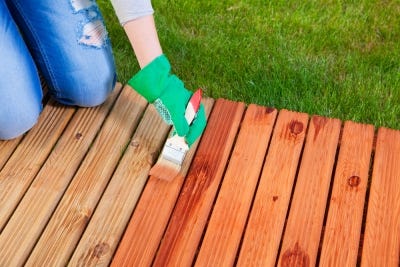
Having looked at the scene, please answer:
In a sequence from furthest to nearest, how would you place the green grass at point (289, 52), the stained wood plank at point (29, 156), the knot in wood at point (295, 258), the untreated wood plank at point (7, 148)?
the green grass at point (289, 52)
the untreated wood plank at point (7, 148)
the stained wood plank at point (29, 156)
the knot in wood at point (295, 258)

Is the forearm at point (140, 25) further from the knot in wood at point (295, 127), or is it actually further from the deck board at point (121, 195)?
the knot in wood at point (295, 127)

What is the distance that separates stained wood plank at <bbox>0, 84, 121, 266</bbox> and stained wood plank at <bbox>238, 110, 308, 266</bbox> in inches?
21.2

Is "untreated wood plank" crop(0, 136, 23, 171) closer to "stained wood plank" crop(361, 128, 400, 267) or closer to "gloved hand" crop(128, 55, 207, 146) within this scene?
"gloved hand" crop(128, 55, 207, 146)

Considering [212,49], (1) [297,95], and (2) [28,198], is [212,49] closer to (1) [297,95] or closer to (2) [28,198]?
(1) [297,95]

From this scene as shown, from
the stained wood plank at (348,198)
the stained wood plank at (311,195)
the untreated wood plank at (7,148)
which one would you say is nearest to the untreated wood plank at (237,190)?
the stained wood plank at (311,195)

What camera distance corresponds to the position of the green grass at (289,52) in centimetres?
206

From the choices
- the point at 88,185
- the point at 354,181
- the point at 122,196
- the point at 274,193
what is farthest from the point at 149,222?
the point at 354,181

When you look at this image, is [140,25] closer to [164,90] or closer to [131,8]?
[131,8]

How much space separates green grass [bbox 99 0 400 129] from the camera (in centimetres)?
206

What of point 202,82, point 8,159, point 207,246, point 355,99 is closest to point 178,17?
point 202,82

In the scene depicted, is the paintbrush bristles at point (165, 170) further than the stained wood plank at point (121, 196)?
Yes

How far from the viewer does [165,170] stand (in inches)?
69.5

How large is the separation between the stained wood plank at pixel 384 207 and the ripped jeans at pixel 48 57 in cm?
85

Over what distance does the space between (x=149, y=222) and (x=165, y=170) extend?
178 mm
